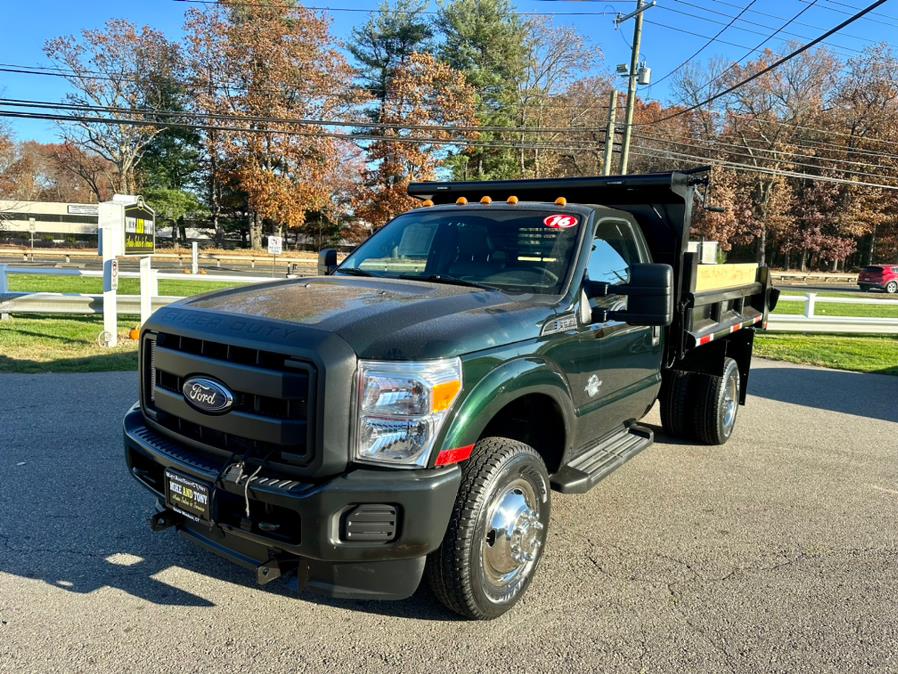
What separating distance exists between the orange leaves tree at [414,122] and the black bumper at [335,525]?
111 feet

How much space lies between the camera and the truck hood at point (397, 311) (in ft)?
8.29

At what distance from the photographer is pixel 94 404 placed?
6250 millimetres

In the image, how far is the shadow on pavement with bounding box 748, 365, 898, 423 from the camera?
299 inches

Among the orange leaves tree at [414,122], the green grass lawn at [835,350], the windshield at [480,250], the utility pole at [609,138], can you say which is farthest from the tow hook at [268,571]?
the orange leaves tree at [414,122]

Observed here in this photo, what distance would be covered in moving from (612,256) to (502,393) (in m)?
1.73

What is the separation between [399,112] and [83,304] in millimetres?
29677

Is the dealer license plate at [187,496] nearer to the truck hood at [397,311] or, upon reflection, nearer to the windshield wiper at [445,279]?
the truck hood at [397,311]

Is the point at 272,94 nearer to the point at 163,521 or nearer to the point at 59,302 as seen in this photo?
the point at 59,302

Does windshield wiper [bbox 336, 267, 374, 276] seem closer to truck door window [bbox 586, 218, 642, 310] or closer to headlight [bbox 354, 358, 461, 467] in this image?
truck door window [bbox 586, 218, 642, 310]

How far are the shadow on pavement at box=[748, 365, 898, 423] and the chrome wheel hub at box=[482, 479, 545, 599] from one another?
5946 millimetres

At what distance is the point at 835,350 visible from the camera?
11750mm

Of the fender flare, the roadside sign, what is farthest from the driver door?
the roadside sign

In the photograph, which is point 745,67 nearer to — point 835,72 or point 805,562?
point 835,72

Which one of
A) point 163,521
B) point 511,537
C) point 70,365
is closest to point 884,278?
point 70,365
